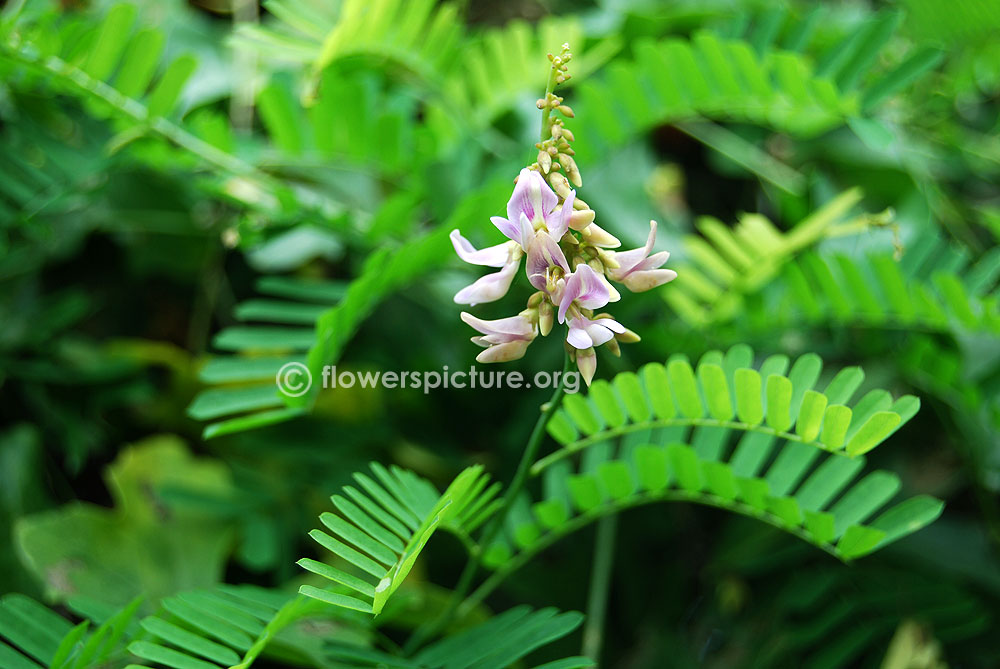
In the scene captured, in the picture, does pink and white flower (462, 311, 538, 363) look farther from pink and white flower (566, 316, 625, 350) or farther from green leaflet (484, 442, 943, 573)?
green leaflet (484, 442, 943, 573)

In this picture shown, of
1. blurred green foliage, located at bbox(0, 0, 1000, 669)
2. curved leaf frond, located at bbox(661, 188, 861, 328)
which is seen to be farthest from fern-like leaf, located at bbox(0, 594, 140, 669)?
curved leaf frond, located at bbox(661, 188, 861, 328)

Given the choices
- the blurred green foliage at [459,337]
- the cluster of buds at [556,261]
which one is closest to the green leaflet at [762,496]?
the blurred green foliage at [459,337]

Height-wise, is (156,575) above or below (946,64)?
below

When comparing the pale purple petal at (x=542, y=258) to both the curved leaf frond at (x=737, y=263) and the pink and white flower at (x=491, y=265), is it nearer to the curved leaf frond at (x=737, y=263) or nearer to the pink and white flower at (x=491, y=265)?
the pink and white flower at (x=491, y=265)

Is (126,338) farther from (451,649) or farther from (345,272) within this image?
(451,649)

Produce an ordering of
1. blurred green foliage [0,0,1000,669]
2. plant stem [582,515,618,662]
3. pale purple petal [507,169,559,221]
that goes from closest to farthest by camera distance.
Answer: pale purple petal [507,169,559,221] < blurred green foliage [0,0,1000,669] < plant stem [582,515,618,662]

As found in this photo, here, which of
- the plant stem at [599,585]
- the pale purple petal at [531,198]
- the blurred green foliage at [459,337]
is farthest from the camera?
the plant stem at [599,585]

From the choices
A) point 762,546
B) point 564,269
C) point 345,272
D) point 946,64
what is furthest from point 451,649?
point 946,64
